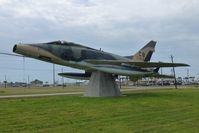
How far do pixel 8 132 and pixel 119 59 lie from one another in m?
19.4

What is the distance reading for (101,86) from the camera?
89.6 feet

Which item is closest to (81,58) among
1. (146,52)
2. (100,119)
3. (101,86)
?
(101,86)

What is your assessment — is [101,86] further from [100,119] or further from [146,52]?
[100,119]

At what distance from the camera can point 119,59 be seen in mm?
29906

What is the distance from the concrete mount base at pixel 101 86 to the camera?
1075 inches

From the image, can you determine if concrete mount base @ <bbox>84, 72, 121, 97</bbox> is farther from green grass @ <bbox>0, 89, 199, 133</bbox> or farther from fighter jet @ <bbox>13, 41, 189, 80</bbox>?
green grass @ <bbox>0, 89, 199, 133</bbox>

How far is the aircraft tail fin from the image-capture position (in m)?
34.3

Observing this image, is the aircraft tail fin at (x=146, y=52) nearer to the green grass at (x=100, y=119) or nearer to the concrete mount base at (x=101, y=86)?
the concrete mount base at (x=101, y=86)

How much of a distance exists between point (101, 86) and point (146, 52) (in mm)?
9069

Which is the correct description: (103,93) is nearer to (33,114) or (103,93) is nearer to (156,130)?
(33,114)

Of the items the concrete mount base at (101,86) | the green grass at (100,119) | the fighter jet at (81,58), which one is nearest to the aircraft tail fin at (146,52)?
the fighter jet at (81,58)

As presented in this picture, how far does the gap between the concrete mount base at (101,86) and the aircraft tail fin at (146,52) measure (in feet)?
22.5

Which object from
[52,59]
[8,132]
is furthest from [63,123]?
[52,59]

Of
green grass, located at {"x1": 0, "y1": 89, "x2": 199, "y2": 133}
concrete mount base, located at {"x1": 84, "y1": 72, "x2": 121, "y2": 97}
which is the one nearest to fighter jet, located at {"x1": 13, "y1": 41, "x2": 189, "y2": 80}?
concrete mount base, located at {"x1": 84, "y1": 72, "x2": 121, "y2": 97}
